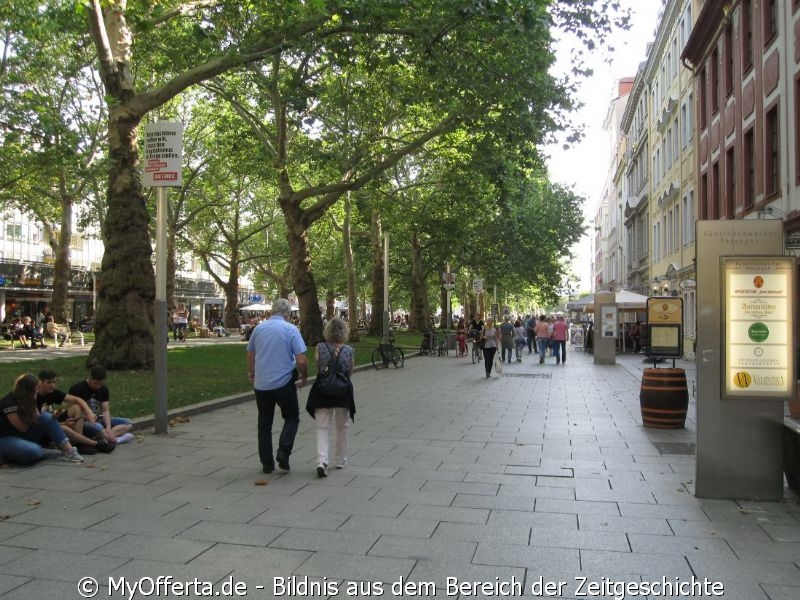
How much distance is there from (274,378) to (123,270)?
8.68 m

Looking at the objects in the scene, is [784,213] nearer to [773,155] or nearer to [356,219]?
[773,155]

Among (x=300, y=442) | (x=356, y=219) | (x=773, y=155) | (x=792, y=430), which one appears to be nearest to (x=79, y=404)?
(x=300, y=442)

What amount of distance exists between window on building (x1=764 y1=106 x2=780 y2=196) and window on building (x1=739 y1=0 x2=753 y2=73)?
9.08ft

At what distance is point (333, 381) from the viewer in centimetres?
720

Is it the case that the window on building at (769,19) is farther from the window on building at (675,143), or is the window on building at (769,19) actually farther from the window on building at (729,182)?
the window on building at (675,143)

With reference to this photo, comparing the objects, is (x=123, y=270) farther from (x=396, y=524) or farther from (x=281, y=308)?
(x=396, y=524)

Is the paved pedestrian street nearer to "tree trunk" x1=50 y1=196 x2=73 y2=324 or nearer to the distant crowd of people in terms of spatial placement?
the distant crowd of people

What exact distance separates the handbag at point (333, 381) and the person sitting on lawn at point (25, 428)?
2.58m

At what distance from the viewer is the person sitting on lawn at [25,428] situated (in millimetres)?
7008

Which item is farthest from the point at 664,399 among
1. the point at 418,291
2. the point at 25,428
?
the point at 418,291

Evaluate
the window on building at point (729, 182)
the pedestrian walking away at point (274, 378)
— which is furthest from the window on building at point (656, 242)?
the pedestrian walking away at point (274, 378)

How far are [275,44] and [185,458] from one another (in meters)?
10.1

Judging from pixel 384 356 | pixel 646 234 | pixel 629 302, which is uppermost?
pixel 646 234

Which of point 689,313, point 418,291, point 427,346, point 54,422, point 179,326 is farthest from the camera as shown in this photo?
point 418,291
